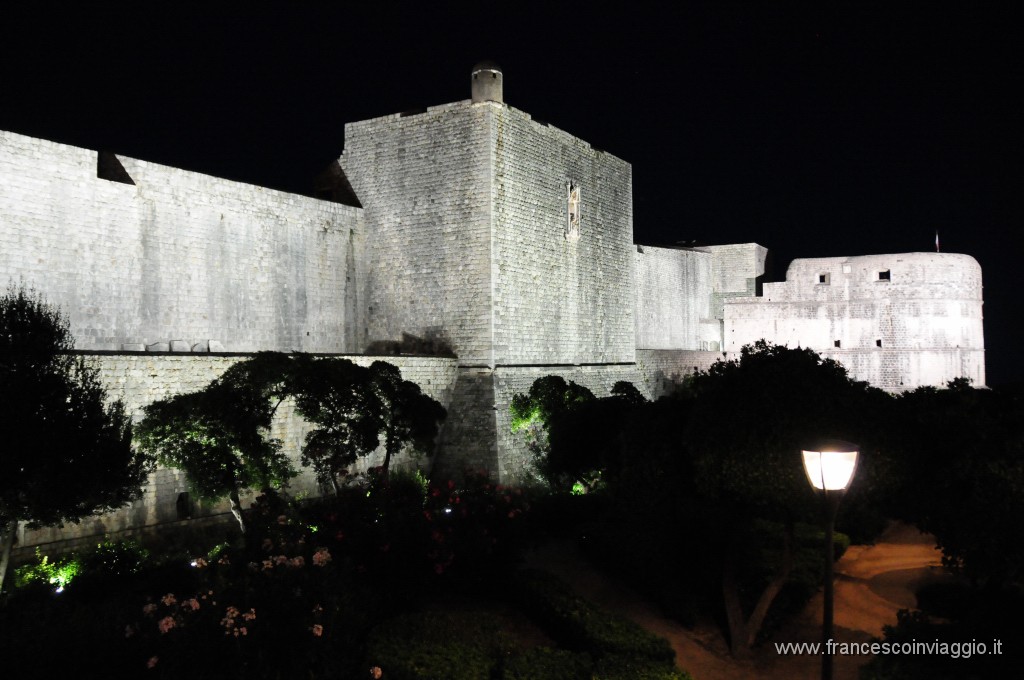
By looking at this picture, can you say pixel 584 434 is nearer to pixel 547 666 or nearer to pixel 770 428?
pixel 770 428

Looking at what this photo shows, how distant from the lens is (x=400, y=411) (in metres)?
12.2

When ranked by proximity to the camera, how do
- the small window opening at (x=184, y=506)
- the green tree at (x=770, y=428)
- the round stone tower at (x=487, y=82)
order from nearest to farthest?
the green tree at (x=770, y=428), the small window opening at (x=184, y=506), the round stone tower at (x=487, y=82)

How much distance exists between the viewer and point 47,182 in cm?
1183

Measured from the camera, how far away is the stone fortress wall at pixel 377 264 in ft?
38.7

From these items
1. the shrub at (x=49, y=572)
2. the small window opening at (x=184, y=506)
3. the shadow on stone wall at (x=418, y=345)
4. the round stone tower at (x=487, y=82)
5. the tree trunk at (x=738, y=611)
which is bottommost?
the tree trunk at (x=738, y=611)

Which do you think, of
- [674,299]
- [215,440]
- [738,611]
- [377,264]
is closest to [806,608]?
[738,611]

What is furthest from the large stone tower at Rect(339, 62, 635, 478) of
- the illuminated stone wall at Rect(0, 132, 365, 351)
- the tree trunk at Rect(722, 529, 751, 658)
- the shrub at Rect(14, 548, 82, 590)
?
the shrub at Rect(14, 548, 82, 590)

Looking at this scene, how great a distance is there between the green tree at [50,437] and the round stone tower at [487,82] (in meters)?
9.29

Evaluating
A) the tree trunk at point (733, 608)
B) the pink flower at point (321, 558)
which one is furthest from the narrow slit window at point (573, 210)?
the pink flower at point (321, 558)

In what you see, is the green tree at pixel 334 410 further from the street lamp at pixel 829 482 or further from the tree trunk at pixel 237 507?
the street lamp at pixel 829 482

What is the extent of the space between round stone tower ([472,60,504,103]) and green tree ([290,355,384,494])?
22.2 ft

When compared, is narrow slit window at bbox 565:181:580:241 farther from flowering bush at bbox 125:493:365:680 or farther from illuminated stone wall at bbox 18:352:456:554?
flowering bush at bbox 125:493:365:680

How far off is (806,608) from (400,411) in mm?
6122

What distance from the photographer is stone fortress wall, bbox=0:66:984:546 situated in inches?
465
